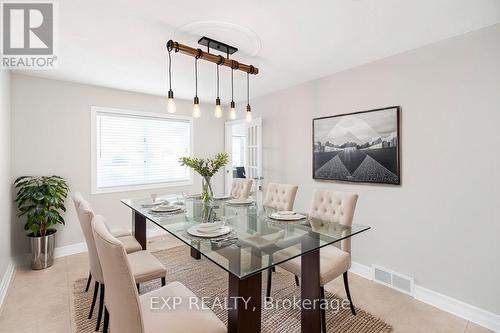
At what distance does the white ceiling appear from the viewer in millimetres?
1808

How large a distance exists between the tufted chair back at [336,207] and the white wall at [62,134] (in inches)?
120

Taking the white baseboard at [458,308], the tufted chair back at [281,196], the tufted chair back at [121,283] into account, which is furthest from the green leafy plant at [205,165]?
the white baseboard at [458,308]

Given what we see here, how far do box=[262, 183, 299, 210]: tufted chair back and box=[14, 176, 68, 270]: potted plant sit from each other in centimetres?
261

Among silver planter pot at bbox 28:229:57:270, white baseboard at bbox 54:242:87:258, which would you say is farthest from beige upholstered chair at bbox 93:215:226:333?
white baseboard at bbox 54:242:87:258

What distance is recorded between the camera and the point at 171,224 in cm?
201

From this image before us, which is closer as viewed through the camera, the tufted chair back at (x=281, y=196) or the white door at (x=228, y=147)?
the tufted chair back at (x=281, y=196)

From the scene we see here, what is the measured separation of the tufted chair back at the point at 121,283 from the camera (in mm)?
1062

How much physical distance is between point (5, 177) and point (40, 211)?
507 mm

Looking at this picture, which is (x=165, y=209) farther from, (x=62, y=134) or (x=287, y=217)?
(x=62, y=134)

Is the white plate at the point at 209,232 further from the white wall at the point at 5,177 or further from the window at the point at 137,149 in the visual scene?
the window at the point at 137,149

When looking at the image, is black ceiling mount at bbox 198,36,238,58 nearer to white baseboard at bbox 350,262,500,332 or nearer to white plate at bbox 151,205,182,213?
white plate at bbox 151,205,182,213

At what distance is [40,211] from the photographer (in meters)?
2.92

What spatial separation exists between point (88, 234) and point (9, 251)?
81.2 inches

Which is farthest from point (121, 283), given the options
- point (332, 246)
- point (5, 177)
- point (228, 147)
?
point (228, 147)
